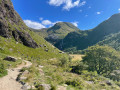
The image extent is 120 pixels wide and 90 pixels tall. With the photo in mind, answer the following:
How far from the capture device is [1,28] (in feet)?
168

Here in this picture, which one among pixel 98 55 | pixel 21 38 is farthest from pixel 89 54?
pixel 21 38

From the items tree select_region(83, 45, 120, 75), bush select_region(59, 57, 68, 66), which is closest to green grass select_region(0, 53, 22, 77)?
bush select_region(59, 57, 68, 66)

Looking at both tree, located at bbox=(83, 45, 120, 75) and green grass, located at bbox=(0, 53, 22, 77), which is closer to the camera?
green grass, located at bbox=(0, 53, 22, 77)

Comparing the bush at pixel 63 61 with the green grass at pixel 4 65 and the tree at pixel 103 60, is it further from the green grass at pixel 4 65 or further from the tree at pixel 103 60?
the green grass at pixel 4 65

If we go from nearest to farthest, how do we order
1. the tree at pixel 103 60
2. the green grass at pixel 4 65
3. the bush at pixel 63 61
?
the green grass at pixel 4 65 → the tree at pixel 103 60 → the bush at pixel 63 61

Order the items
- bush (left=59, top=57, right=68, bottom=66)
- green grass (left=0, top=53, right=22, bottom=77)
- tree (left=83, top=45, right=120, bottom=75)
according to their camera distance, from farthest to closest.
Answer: bush (left=59, top=57, right=68, bottom=66) < tree (left=83, top=45, right=120, bottom=75) < green grass (left=0, top=53, right=22, bottom=77)

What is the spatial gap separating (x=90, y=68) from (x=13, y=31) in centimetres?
5245

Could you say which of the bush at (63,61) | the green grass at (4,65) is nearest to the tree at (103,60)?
the bush at (63,61)

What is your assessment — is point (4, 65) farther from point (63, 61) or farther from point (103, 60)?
point (103, 60)

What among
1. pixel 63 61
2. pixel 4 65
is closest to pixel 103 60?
pixel 63 61

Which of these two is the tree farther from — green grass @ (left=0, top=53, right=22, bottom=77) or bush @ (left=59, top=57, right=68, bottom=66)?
green grass @ (left=0, top=53, right=22, bottom=77)

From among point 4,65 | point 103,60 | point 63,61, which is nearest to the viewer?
point 4,65

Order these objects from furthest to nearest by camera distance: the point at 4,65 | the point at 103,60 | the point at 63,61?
the point at 63,61 → the point at 103,60 → the point at 4,65

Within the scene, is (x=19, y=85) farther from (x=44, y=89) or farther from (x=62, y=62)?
(x=62, y=62)
